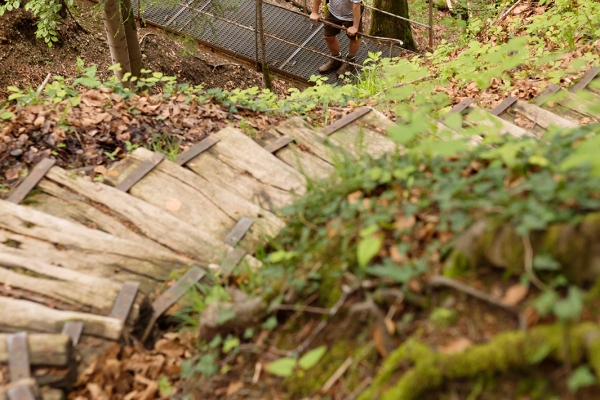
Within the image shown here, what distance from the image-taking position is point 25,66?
33.8 feet

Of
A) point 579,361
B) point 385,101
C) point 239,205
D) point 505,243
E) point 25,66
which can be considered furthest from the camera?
point 25,66

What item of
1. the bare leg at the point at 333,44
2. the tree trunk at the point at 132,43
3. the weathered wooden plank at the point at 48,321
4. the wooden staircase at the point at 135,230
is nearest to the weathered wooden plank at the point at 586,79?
the wooden staircase at the point at 135,230

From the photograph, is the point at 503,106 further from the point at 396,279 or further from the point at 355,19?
the point at 355,19

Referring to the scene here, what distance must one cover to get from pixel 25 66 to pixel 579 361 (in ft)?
35.3

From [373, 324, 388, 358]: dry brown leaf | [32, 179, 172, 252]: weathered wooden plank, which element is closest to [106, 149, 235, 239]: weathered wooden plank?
[32, 179, 172, 252]: weathered wooden plank

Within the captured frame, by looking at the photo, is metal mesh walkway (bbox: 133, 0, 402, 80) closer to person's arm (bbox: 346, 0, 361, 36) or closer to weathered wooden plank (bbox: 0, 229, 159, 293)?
person's arm (bbox: 346, 0, 361, 36)

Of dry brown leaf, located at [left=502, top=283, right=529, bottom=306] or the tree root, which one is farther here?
dry brown leaf, located at [left=502, top=283, right=529, bottom=306]

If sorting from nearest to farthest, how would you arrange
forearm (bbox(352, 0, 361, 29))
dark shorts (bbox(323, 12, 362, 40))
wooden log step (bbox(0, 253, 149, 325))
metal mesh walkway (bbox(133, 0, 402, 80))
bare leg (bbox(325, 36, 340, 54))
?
1. wooden log step (bbox(0, 253, 149, 325))
2. forearm (bbox(352, 0, 361, 29))
3. dark shorts (bbox(323, 12, 362, 40))
4. bare leg (bbox(325, 36, 340, 54))
5. metal mesh walkway (bbox(133, 0, 402, 80))

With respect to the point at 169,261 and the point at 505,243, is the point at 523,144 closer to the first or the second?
the point at 505,243

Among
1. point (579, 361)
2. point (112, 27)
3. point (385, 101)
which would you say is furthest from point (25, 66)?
point (579, 361)

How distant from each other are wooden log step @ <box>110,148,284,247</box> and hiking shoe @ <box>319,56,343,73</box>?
633cm

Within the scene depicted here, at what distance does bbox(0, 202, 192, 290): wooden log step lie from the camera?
11.1 ft

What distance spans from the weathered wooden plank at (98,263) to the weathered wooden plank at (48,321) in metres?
0.38

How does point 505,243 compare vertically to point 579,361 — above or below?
above
